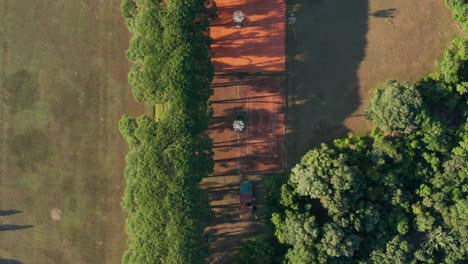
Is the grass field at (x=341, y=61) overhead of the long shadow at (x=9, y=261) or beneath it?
overhead

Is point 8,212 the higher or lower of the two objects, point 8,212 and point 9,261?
the higher

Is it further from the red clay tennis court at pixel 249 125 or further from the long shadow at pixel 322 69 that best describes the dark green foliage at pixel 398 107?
the red clay tennis court at pixel 249 125

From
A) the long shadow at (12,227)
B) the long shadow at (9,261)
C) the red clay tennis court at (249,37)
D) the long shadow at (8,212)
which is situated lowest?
the long shadow at (9,261)

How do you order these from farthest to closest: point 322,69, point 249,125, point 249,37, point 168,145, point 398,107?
point 322,69
point 249,125
point 249,37
point 398,107
point 168,145

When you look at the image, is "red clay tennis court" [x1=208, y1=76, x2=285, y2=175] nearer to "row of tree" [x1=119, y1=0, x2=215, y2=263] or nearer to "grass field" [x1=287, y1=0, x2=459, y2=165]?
"grass field" [x1=287, y1=0, x2=459, y2=165]

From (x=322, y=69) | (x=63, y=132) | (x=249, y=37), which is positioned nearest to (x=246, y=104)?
(x=249, y=37)

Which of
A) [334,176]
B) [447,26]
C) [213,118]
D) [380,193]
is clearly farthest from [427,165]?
[213,118]

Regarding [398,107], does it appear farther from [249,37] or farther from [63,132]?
[63,132]

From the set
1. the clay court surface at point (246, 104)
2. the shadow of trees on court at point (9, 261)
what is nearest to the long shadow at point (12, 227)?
the shadow of trees on court at point (9, 261)
